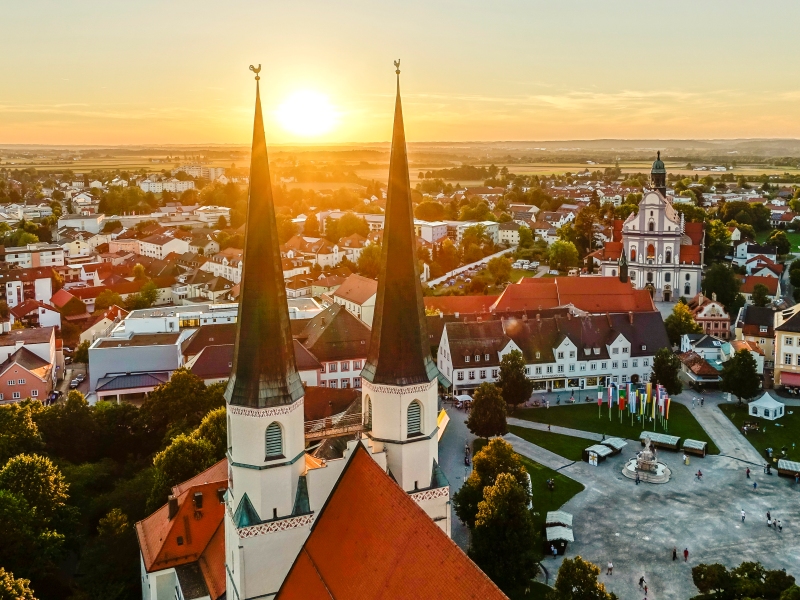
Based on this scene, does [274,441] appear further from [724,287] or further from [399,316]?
[724,287]

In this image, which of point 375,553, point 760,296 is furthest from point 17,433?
point 760,296

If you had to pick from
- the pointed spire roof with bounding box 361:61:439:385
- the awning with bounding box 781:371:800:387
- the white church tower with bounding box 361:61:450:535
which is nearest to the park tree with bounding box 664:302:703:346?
the awning with bounding box 781:371:800:387

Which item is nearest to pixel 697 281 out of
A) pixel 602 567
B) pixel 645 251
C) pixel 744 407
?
pixel 645 251

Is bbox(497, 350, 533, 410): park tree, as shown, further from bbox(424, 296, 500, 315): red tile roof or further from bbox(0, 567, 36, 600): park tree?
bbox(0, 567, 36, 600): park tree

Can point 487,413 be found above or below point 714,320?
below

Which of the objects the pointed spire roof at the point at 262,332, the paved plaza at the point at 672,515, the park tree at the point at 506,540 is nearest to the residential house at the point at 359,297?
the paved plaza at the point at 672,515

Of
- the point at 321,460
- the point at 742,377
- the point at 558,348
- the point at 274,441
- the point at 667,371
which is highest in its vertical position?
the point at 274,441

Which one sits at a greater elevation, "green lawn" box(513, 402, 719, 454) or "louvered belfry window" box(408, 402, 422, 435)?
"louvered belfry window" box(408, 402, 422, 435)
